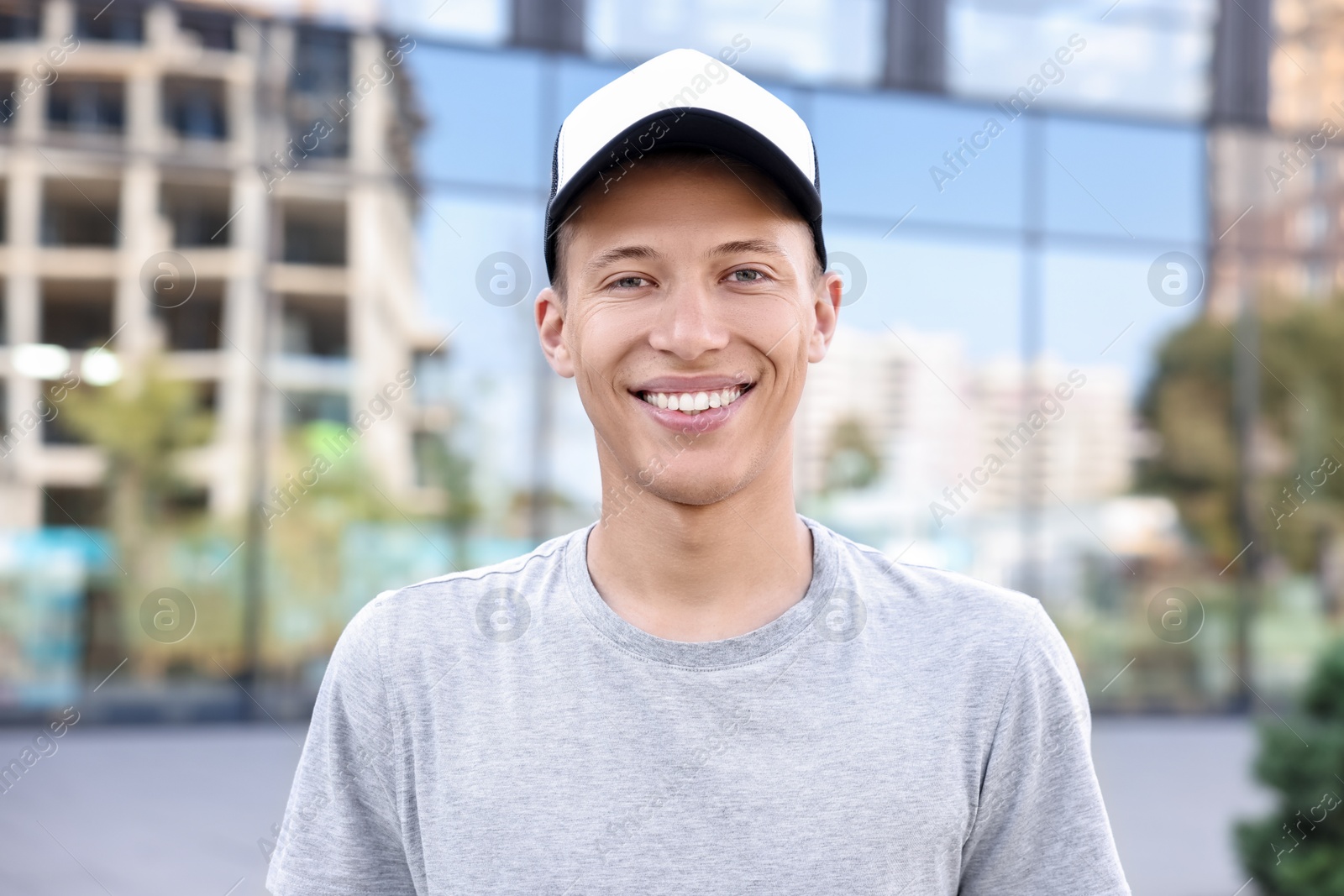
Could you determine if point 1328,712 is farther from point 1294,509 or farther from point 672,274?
point 1294,509

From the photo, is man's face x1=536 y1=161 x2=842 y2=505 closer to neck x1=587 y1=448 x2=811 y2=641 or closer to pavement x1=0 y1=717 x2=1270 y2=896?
neck x1=587 y1=448 x2=811 y2=641

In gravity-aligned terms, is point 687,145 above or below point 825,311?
above

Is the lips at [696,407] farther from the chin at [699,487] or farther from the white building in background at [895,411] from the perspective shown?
the white building in background at [895,411]

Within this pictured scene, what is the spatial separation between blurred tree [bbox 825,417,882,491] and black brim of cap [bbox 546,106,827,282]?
9344mm

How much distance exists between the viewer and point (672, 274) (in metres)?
1.57

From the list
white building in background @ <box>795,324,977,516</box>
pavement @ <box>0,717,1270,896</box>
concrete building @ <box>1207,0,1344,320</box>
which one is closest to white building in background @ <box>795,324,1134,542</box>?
white building in background @ <box>795,324,977,516</box>

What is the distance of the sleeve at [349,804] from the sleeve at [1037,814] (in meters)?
0.78

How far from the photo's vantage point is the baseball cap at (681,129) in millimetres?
1567

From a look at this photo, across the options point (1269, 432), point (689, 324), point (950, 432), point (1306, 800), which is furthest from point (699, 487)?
point (1269, 432)

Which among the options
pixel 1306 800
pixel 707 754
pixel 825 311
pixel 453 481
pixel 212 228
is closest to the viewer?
pixel 707 754

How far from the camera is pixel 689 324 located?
5.10 feet

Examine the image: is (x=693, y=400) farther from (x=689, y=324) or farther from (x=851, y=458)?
(x=851, y=458)

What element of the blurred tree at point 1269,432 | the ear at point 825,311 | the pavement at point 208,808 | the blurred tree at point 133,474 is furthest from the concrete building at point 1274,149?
the ear at point 825,311

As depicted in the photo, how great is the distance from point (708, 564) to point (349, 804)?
596mm
